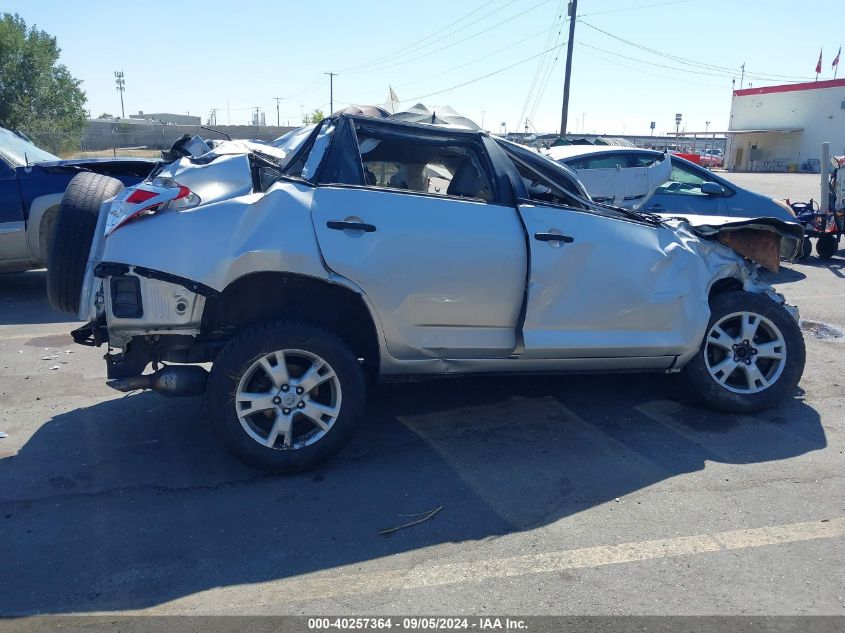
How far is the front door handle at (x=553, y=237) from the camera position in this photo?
4.28m

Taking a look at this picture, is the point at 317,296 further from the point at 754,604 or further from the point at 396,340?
the point at 754,604

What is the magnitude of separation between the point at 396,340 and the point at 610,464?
1432mm

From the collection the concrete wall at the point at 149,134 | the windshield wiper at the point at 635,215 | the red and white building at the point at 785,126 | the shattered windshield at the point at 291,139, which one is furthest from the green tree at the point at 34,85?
the red and white building at the point at 785,126

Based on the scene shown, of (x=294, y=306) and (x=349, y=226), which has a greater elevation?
(x=349, y=226)

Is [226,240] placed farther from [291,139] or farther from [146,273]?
[291,139]

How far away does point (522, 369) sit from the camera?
4.43 metres

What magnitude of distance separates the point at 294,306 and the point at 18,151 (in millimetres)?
6099

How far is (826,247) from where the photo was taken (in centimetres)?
1232

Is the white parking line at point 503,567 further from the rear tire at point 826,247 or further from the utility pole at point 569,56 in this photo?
the utility pole at point 569,56

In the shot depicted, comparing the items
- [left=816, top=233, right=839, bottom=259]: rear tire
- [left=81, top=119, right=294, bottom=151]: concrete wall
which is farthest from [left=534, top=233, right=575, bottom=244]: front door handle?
[left=81, top=119, right=294, bottom=151]: concrete wall

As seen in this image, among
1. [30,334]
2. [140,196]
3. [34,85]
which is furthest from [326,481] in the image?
[34,85]

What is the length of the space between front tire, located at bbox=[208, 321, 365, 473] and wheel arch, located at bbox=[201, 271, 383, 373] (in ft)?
0.70

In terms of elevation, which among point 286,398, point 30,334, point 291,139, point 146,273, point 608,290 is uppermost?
point 291,139

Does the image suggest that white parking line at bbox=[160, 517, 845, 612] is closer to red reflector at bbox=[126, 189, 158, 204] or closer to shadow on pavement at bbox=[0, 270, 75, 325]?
red reflector at bbox=[126, 189, 158, 204]
